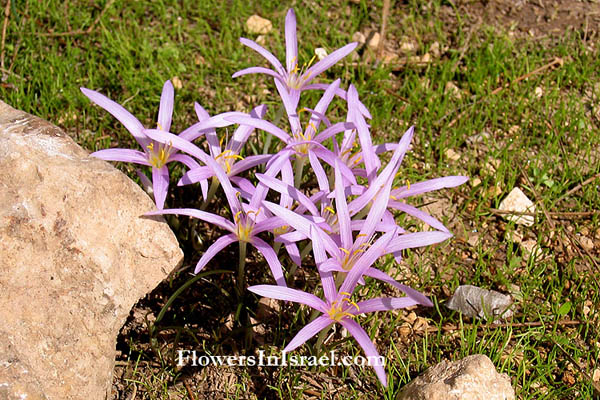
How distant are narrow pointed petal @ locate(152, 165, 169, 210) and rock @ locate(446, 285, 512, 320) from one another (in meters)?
1.40

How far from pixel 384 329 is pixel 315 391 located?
445 mm

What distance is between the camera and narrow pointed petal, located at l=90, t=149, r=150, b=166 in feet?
8.64

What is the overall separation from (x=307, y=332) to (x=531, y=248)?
168cm

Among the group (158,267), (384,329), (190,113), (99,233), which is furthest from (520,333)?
(190,113)

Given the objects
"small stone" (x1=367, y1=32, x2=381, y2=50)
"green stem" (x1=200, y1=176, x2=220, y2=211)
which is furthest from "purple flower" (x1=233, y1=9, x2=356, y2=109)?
"small stone" (x1=367, y1=32, x2=381, y2=50)

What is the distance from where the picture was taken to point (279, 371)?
276 centimetres

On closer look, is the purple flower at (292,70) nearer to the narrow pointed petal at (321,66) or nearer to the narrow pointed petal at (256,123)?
the narrow pointed petal at (321,66)

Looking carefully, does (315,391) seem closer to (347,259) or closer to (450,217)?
(347,259)

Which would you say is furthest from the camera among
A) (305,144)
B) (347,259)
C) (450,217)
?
(450,217)

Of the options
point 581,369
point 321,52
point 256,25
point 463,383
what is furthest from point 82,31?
point 581,369

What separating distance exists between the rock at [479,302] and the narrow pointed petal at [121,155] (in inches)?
60.2

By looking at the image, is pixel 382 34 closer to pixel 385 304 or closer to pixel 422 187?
pixel 422 187

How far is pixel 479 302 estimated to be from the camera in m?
3.05

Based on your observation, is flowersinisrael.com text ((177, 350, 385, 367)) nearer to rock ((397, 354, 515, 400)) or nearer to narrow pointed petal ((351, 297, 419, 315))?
rock ((397, 354, 515, 400))
